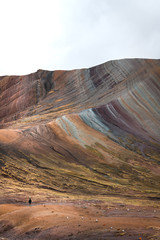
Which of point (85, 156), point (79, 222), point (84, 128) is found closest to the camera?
point (79, 222)

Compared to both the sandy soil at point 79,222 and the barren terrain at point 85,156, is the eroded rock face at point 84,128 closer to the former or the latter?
the barren terrain at point 85,156

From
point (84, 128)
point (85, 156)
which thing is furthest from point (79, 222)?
point (84, 128)

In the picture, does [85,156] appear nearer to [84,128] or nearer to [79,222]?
[84,128]

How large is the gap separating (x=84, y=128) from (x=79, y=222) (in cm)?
1934

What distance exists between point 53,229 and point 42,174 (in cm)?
975

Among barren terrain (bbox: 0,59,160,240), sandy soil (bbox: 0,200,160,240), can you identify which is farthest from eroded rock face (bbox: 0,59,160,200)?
sandy soil (bbox: 0,200,160,240)

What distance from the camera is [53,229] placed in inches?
417

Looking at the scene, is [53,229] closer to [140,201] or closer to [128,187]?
[140,201]

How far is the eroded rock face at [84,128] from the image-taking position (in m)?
20.6

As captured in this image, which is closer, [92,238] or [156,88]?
[92,238]

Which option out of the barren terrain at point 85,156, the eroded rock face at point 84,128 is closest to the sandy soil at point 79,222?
the barren terrain at point 85,156

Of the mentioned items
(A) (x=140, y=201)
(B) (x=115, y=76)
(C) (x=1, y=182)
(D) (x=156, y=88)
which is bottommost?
(A) (x=140, y=201)

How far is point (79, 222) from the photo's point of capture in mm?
10961

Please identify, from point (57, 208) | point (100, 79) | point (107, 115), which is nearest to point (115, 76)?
point (100, 79)
